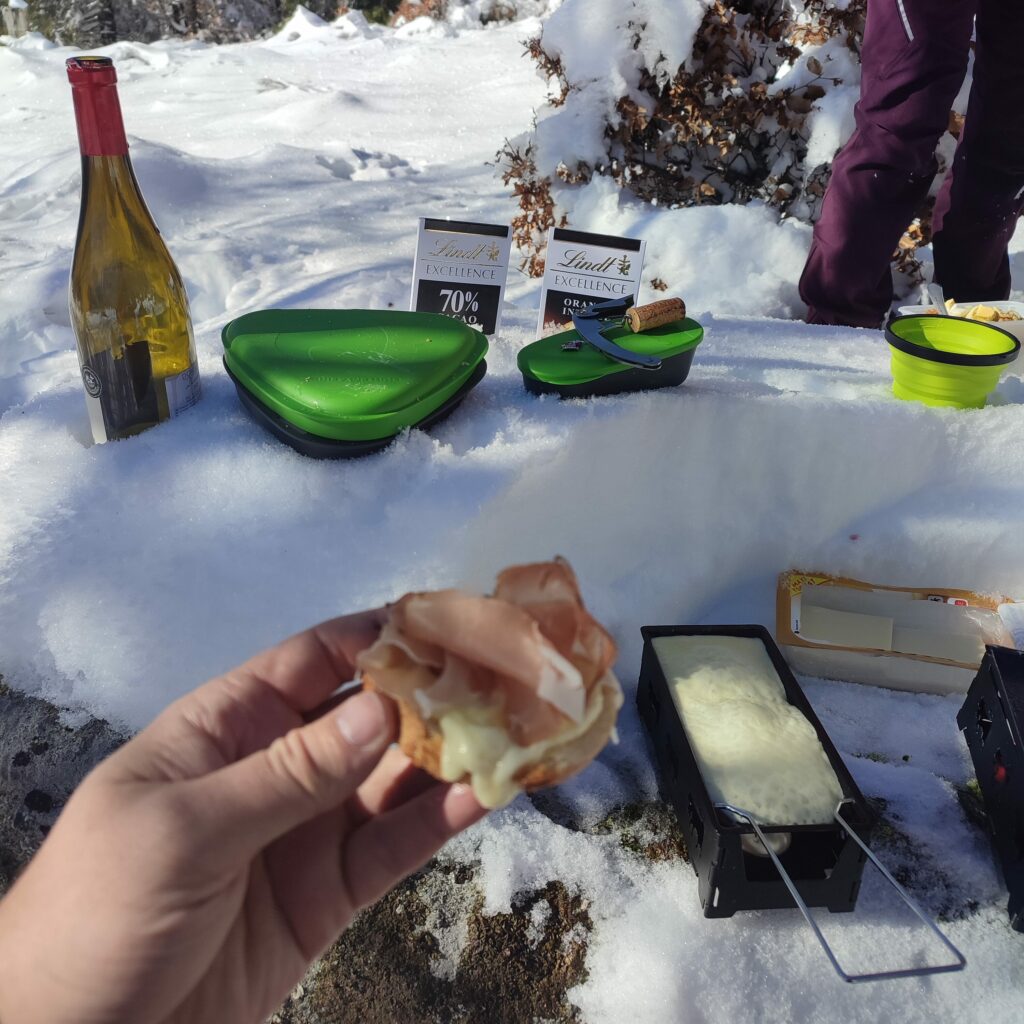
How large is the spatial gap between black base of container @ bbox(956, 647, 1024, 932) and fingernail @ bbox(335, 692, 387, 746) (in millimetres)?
953

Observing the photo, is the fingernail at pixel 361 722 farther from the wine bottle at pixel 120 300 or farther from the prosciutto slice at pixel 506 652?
the wine bottle at pixel 120 300

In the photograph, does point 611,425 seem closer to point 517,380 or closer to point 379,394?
point 517,380

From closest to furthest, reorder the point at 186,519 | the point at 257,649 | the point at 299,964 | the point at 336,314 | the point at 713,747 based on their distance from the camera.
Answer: the point at 299,964 < the point at 713,747 < the point at 257,649 < the point at 186,519 < the point at 336,314

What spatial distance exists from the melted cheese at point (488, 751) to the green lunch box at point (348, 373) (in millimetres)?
805

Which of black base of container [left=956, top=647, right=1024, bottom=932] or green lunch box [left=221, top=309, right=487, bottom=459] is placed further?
green lunch box [left=221, top=309, right=487, bottom=459]

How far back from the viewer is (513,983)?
3.57 feet

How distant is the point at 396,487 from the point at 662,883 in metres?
0.81

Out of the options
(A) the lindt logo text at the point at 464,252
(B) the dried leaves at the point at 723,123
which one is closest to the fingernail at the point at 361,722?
(A) the lindt logo text at the point at 464,252

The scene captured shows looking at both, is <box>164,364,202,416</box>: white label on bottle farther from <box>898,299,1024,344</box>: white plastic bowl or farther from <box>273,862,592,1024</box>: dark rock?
<box>898,299,1024,344</box>: white plastic bowl

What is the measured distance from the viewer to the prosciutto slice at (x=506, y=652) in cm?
79

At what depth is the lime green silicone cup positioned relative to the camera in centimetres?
174

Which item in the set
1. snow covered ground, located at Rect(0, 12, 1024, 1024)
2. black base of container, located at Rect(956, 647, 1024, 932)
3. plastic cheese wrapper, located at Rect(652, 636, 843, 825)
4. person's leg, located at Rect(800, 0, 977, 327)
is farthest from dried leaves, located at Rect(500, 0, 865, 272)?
black base of container, located at Rect(956, 647, 1024, 932)

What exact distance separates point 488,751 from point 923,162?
2.66 metres

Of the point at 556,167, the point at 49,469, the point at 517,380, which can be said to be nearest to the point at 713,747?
the point at 517,380
